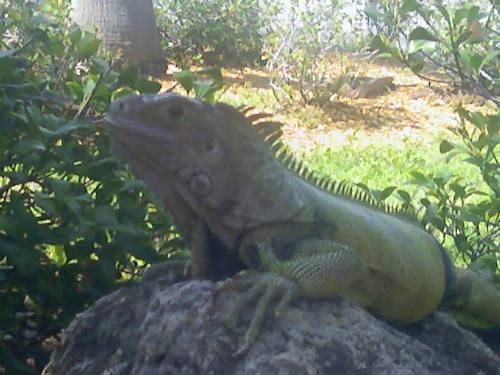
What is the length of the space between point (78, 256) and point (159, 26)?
29.3ft

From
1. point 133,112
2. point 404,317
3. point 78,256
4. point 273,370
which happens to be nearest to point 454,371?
point 404,317

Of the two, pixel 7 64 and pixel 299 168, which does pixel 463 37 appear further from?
pixel 7 64

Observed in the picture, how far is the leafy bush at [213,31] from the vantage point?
11461 millimetres

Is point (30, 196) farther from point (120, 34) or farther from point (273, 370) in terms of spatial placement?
point (120, 34)

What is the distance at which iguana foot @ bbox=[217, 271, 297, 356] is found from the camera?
197 centimetres

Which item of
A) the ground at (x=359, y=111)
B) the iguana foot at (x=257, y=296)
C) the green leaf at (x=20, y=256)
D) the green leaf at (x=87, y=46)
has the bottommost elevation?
the ground at (x=359, y=111)

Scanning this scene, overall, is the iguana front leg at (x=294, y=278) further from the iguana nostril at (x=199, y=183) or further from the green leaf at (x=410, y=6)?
the green leaf at (x=410, y=6)

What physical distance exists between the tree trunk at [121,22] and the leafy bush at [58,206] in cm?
692

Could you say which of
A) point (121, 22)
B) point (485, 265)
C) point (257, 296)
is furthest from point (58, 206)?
point (121, 22)

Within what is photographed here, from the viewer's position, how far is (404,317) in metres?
2.58

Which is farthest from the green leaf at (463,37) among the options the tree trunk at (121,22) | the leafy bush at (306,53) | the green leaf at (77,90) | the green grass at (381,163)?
the tree trunk at (121,22)

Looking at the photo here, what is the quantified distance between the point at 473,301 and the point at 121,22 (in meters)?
7.90

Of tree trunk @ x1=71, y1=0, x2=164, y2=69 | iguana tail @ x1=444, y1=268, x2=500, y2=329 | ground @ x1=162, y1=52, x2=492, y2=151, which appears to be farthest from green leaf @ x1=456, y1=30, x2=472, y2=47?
tree trunk @ x1=71, y1=0, x2=164, y2=69

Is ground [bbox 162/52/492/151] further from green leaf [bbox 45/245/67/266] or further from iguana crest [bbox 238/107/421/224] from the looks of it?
iguana crest [bbox 238/107/421/224]
